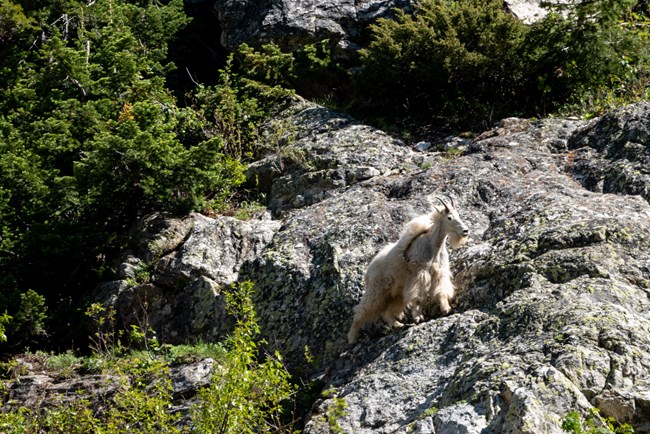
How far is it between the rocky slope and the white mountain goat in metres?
0.21

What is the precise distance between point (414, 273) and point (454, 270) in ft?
2.81

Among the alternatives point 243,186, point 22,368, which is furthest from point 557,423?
point 243,186

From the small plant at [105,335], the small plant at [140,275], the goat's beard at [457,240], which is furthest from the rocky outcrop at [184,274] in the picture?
the goat's beard at [457,240]

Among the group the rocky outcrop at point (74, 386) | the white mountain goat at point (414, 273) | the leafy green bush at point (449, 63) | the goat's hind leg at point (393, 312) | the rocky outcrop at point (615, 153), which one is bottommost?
the rocky outcrop at point (74, 386)

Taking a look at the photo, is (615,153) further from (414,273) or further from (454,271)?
(414,273)

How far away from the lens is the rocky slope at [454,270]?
7945 mm

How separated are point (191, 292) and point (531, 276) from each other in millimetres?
5554

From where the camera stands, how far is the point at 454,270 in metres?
11.0

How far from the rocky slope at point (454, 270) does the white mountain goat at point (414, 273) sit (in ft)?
0.67

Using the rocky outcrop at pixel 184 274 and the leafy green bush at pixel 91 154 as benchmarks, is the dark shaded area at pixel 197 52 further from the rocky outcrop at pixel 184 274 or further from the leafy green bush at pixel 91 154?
the rocky outcrop at pixel 184 274

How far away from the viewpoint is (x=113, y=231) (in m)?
15.3

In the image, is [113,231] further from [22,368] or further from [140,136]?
[22,368]

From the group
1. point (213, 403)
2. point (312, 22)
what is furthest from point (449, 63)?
point (213, 403)

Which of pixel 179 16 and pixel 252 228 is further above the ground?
pixel 179 16
